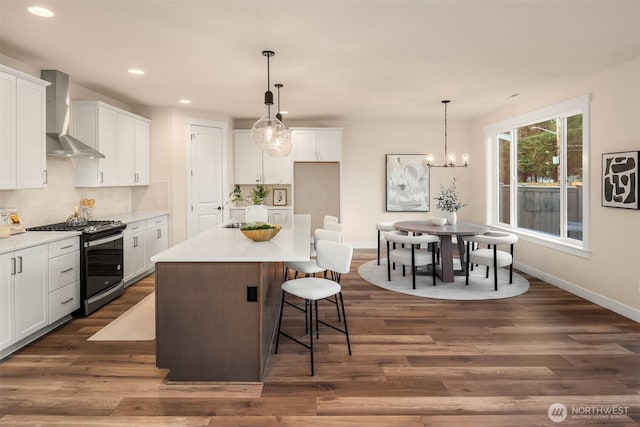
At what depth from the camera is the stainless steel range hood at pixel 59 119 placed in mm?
4211

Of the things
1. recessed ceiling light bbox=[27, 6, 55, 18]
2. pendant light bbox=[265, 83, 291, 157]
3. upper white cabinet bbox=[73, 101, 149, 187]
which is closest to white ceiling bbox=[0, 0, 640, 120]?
recessed ceiling light bbox=[27, 6, 55, 18]

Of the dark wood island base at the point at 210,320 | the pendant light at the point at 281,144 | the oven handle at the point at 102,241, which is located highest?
the pendant light at the point at 281,144

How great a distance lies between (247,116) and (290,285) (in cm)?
496

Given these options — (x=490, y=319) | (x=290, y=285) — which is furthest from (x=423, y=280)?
(x=290, y=285)

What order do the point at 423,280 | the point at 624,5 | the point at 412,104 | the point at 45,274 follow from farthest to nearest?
1. the point at 412,104
2. the point at 423,280
3. the point at 45,274
4. the point at 624,5

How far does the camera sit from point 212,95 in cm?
554

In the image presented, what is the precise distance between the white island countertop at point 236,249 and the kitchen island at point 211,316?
13 mm

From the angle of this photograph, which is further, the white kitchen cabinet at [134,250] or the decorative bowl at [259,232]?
the white kitchen cabinet at [134,250]

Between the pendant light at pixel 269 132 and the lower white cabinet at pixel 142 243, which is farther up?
the pendant light at pixel 269 132

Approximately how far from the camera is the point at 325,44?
3.54 metres

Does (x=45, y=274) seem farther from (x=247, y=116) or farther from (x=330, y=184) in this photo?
(x=330, y=184)

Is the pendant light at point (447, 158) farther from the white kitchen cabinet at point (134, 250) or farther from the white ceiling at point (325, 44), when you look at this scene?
the white kitchen cabinet at point (134, 250)

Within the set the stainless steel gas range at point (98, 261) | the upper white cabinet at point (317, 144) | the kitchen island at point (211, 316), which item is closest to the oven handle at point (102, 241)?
the stainless steel gas range at point (98, 261)

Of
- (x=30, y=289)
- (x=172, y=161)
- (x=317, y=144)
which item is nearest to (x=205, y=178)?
(x=172, y=161)
